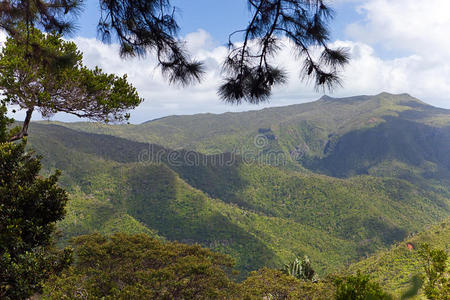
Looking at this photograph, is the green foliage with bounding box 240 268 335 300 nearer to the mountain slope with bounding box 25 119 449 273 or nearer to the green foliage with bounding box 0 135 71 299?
the green foliage with bounding box 0 135 71 299

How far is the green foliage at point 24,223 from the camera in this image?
746 centimetres

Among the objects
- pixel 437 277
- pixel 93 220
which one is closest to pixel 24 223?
pixel 437 277

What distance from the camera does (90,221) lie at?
333 ft

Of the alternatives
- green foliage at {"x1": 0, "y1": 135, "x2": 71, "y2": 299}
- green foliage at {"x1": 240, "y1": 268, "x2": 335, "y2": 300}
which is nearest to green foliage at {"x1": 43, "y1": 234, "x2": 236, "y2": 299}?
green foliage at {"x1": 240, "y1": 268, "x2": 335, "y2": 300}

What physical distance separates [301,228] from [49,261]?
154 m

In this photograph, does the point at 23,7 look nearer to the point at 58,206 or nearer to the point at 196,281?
the point at 58,206

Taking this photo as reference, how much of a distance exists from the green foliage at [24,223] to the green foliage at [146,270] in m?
7.84

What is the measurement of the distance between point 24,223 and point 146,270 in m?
13.1

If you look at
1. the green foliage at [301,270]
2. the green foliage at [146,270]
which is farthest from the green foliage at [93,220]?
the green foliage at [146,270]

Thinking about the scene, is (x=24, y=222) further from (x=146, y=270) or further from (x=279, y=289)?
(x=279, y=289)

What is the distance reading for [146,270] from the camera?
1944cm

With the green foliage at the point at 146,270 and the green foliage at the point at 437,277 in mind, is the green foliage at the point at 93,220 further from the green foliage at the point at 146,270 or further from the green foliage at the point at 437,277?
the green foliage at the point at 437,277

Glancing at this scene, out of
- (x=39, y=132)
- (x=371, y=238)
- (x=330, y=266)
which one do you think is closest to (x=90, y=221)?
(x=39, y=132)

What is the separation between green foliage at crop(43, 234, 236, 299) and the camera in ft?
56.3
